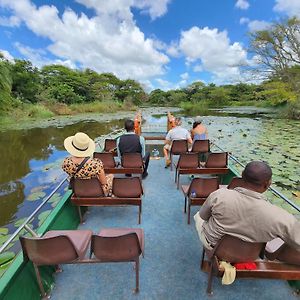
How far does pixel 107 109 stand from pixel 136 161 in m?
28.6

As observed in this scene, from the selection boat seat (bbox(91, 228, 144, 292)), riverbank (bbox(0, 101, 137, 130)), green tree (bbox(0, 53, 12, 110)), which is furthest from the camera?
riverbank (bbox(0, 101, 137, 130))

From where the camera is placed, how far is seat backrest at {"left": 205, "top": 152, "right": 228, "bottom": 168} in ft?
13.8

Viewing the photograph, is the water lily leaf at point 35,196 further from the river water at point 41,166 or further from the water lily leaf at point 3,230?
the water lily leaf at point 3,230

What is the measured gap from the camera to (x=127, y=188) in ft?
9.99

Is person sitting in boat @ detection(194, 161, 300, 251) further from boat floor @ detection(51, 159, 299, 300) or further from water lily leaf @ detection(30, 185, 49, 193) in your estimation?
water lily leaf @ detection(30, 185, 49, 193)

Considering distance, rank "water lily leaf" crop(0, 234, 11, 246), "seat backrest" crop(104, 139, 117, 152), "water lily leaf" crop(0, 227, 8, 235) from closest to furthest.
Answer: "water lily leaf" crop(0, 234, 11, 246)
"water lily leaf" crop(0, 227, 8, 235)
"seat backrest" crop(104, 139, 117, 152)

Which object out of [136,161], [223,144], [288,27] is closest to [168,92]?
[288,27]

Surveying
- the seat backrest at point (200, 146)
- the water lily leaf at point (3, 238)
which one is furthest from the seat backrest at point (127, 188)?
the seat backrest at point (200, 146)

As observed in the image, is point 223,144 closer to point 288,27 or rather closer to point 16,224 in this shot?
point 16,224

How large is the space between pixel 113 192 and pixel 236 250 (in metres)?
1.77

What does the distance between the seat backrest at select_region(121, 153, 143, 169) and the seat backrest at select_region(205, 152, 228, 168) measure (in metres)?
1.24

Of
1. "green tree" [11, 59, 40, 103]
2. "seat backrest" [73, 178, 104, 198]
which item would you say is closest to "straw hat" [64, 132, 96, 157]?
"seat backrest" [73, 178, 104, 198]

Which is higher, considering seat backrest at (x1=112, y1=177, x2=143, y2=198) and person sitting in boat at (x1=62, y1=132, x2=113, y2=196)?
person sitting in boat at (x1=62, y1=132, x2=113, y2=196)

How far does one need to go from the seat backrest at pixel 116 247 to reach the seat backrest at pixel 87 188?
114 cm
